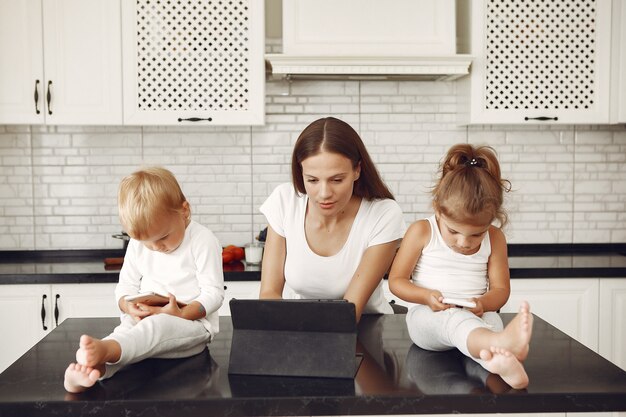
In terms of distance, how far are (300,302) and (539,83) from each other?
255 cm

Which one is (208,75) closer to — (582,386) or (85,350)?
(85,350)

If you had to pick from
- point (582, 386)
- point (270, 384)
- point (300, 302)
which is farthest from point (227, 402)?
point (582, 386)

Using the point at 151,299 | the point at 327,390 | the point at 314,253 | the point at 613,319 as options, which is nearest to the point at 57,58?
the point at 314,253

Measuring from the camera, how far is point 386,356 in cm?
187

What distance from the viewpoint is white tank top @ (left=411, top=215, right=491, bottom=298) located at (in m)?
2.12

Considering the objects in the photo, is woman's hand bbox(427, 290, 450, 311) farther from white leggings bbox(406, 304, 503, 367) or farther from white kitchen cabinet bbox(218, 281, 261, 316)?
white kitchen cabinet bbox(218, 281, 261, 316)

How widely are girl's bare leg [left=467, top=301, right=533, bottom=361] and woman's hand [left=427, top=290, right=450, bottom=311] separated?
0.21m

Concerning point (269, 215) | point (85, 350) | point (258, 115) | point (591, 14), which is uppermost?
point (591, 14)

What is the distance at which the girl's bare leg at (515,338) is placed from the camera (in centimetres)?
162

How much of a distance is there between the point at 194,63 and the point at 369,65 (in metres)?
0.92

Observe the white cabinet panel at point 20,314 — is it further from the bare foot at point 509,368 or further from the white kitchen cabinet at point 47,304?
the bare foot at point 509,368

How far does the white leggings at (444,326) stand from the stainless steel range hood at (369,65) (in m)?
1.88

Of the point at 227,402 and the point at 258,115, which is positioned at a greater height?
the point at 258,115

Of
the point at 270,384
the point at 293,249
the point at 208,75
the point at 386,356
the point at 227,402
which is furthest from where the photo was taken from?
the point at 208,75
